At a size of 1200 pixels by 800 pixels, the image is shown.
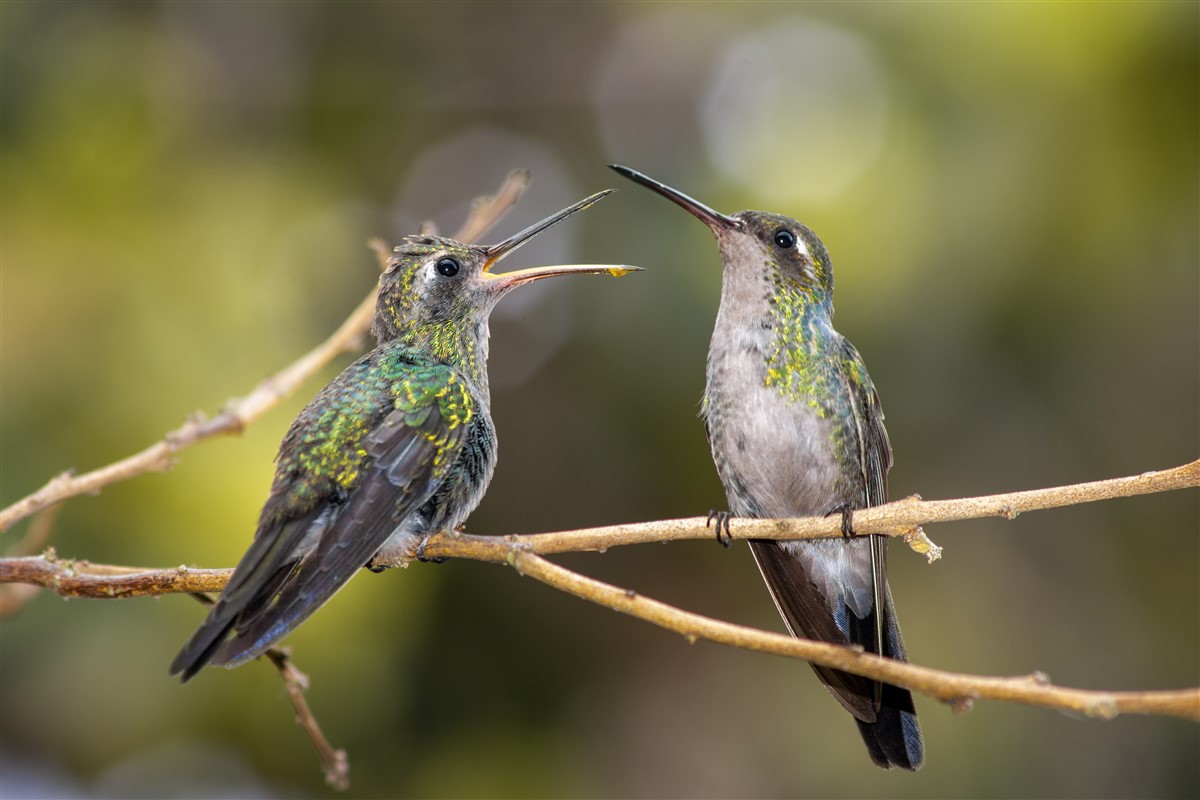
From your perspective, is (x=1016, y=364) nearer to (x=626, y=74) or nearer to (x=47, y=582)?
(x=626, y=74)

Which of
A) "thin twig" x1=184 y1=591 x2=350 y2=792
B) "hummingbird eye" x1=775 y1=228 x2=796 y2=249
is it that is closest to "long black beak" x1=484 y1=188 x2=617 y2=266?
"hummingbird eye" x1=775 y1=228 x2=796 y2=249

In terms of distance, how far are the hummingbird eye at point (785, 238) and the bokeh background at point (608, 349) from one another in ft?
4.04

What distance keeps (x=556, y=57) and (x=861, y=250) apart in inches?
122

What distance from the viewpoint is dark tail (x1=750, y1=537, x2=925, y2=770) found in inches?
96.1

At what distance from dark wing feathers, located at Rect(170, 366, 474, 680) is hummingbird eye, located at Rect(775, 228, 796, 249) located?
0.88 m

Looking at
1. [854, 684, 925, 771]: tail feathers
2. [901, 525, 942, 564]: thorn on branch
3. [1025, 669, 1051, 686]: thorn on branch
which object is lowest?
[854, 684, 925, 771]: tail feathers

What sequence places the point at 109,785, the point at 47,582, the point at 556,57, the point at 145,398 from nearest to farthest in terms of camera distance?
the point at 47,582 → the point at 145,398 → the point at 109,785 → the point at 556,57

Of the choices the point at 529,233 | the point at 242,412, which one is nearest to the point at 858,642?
the point at 529,233

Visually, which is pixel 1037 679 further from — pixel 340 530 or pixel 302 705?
pixel 302 705

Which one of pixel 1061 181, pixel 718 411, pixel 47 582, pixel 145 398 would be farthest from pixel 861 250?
pixel 47 582

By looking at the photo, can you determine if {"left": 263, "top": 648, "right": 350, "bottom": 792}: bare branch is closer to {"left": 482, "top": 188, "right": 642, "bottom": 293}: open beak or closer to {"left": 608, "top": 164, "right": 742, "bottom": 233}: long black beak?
{"left": 482, "top": 188, "right": 642, "bottom": 293}: open beak

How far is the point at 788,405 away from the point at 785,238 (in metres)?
0.42

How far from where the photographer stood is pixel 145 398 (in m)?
4.43

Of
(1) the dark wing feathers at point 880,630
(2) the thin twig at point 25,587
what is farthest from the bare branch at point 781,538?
(1) the dark wing feathers at point 880,630
